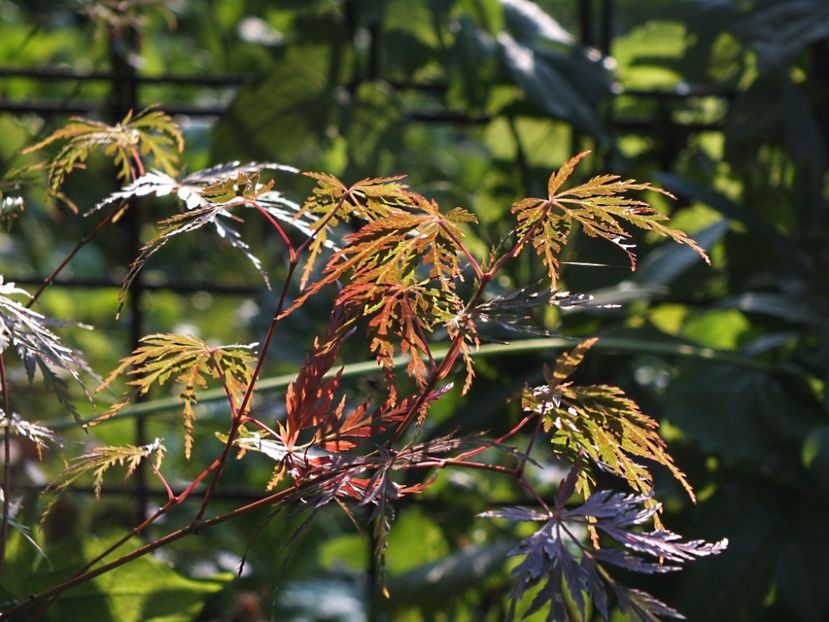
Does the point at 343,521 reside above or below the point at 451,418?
below

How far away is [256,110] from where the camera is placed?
4.16 feet

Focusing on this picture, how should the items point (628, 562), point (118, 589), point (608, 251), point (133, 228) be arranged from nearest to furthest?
point (628, 562) → point (118, 589) → point (608, 251) → point (133, 228)

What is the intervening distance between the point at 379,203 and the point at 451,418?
556mm

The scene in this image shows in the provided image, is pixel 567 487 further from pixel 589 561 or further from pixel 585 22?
pixel 585 22

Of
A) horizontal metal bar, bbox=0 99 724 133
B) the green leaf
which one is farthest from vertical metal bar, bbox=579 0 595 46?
the green leaf

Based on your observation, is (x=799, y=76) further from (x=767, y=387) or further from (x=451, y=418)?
(x=451, y=418)

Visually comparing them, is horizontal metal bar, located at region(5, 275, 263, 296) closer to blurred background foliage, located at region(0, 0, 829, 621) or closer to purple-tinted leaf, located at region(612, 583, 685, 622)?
blurred background foliage, located at region(0, 0, 829, 621)

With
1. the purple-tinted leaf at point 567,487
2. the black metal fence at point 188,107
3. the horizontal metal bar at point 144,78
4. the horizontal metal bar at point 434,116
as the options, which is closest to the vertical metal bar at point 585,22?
the black metal fence at point 188,107

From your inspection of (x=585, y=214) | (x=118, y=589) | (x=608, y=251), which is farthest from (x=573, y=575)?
(x=608, y=251)

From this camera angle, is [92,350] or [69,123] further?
[92,350]

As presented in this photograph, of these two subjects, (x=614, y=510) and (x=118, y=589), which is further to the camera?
(x=118, y=589)

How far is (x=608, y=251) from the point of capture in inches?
45.6

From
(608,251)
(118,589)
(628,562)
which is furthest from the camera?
(608,251)

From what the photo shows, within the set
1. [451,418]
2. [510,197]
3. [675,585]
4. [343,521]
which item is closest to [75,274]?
[343,521]
